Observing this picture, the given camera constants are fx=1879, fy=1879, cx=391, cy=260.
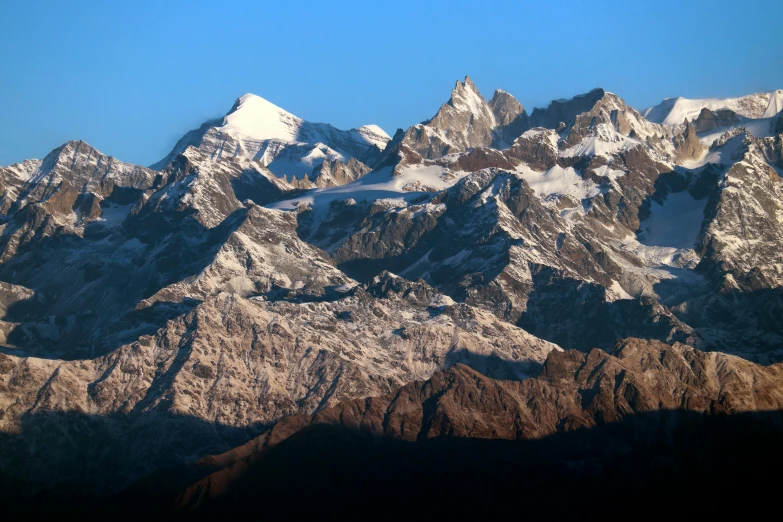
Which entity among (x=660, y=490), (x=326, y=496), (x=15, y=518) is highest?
(x=660, y=490)

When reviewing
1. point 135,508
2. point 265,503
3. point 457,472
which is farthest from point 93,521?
point 457,472

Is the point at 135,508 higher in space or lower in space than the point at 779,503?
lower

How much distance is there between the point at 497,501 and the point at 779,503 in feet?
97.2

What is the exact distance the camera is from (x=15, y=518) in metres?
198

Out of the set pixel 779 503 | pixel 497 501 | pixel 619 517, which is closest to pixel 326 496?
pixel 497 501

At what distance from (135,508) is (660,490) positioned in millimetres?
55449

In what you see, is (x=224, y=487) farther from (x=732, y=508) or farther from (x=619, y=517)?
(x=732, y=508)

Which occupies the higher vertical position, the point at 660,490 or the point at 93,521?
the point at 660,490

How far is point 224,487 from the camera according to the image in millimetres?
196375

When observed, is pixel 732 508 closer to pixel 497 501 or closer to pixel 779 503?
pixel 779 503

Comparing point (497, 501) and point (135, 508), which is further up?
point (497, 501)

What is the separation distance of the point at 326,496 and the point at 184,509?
1504cm

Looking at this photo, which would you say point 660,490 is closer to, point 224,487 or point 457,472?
point 457,472

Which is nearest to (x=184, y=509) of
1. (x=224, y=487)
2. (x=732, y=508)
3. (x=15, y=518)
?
(x=224, y=487)
